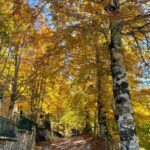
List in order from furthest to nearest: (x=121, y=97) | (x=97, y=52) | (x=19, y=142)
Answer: (x=19, y=142) < (x=97, y=52) < (x=121, y=97)

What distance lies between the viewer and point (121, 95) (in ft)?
35.3

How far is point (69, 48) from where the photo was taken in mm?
13266

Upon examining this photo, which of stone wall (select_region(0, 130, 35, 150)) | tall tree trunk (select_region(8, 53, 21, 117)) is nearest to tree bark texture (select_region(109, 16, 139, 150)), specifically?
stone wall (select_region(0, 130, 35, 150))

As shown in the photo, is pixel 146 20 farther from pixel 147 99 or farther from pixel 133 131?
pixel 147 99

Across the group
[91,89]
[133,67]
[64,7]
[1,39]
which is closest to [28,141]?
[91,89]

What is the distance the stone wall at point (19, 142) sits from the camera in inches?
610

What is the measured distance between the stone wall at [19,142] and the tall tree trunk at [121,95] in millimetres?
6478

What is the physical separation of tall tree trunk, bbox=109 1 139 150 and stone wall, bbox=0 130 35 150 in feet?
21.3

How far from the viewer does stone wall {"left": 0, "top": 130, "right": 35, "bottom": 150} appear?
15.5 m

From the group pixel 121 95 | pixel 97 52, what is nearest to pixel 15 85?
pixel 97 52

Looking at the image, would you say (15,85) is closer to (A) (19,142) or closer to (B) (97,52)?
(A) (19,142)

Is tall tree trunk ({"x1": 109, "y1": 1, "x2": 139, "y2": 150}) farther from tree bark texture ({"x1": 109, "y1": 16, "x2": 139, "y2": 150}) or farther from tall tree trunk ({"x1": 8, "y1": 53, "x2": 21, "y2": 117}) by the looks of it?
tall tree trunk ({"x1": 8, "y1": 53, "x2": 21, "y2": 117})

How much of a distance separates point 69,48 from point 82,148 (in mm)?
14185

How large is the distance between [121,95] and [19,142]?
1063cm
